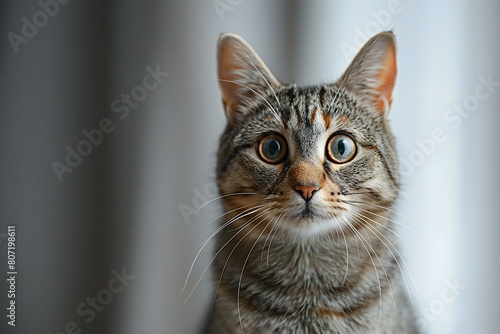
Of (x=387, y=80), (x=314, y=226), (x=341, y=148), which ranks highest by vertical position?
(x=387, y=80)

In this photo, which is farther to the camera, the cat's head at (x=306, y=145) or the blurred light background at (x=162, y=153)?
the blurred light background at (x=162, y=153)

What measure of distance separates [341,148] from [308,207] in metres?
0.14

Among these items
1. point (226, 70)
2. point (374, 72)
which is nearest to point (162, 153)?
point (226, 70)

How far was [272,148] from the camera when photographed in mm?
927

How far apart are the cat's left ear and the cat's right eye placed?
0.17 metres

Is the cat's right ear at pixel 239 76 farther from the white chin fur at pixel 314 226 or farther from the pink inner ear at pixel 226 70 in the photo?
the white chin fur at pixel 314 226

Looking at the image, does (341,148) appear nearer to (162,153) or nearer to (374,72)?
(374,72)

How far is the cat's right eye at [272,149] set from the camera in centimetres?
92

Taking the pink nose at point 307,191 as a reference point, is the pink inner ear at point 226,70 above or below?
above

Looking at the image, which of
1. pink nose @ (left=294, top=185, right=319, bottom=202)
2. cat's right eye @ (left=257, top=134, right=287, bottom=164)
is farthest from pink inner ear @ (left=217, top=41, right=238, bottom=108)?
pink nose @ (left=294, top=185, right=319, bottom=202)

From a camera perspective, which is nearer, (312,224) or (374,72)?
(312,224)

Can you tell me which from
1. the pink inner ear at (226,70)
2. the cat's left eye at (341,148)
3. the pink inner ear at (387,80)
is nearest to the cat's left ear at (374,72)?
the pink inner ear at (387,80)

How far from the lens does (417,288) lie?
3.37 ft

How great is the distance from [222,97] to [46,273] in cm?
47
